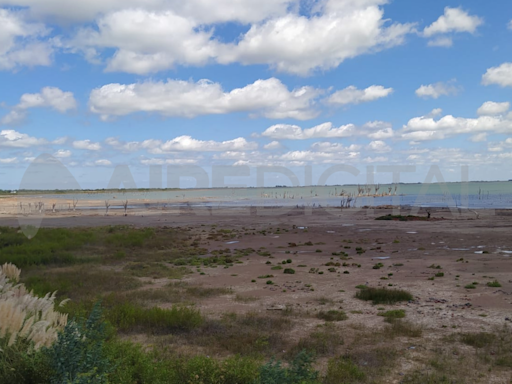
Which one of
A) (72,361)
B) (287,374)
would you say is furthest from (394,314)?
(72,361)

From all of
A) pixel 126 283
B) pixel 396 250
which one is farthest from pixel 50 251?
pixel 396 250

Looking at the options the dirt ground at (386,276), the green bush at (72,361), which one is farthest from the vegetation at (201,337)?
the dirt ground at (386,276)

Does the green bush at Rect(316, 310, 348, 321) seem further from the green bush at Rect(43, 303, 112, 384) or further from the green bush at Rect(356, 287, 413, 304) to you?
the green bush at Rect(43, 303, 112, 384)

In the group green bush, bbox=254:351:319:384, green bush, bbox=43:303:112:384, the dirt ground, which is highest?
green bush, bbox=43:303:112:384

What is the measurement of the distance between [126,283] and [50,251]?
7757 millimetres

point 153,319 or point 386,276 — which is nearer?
point 153,319

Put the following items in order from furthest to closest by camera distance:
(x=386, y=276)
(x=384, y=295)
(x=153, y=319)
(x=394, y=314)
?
(x=386, y=276), (x=384, y=295), (x=394, y=314), (x=153, y=319)

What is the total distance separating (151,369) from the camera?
16.4 ft

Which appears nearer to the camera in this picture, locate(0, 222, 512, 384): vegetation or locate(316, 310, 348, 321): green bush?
locate(0, 222, 512, 384): vegetation

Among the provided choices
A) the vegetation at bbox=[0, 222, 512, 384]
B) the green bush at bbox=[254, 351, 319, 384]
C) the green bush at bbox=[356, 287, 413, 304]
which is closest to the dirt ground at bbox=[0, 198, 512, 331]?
the vegetation at bbox=[0, 222, 512, 384]

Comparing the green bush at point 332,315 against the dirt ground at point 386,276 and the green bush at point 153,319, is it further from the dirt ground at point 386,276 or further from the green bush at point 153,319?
the green bush at point 153,319

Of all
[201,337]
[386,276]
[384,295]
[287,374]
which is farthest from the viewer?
[386,276]

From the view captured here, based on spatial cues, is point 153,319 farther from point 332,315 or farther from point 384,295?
point 384,295

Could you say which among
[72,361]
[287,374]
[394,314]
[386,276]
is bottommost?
[386,276]
